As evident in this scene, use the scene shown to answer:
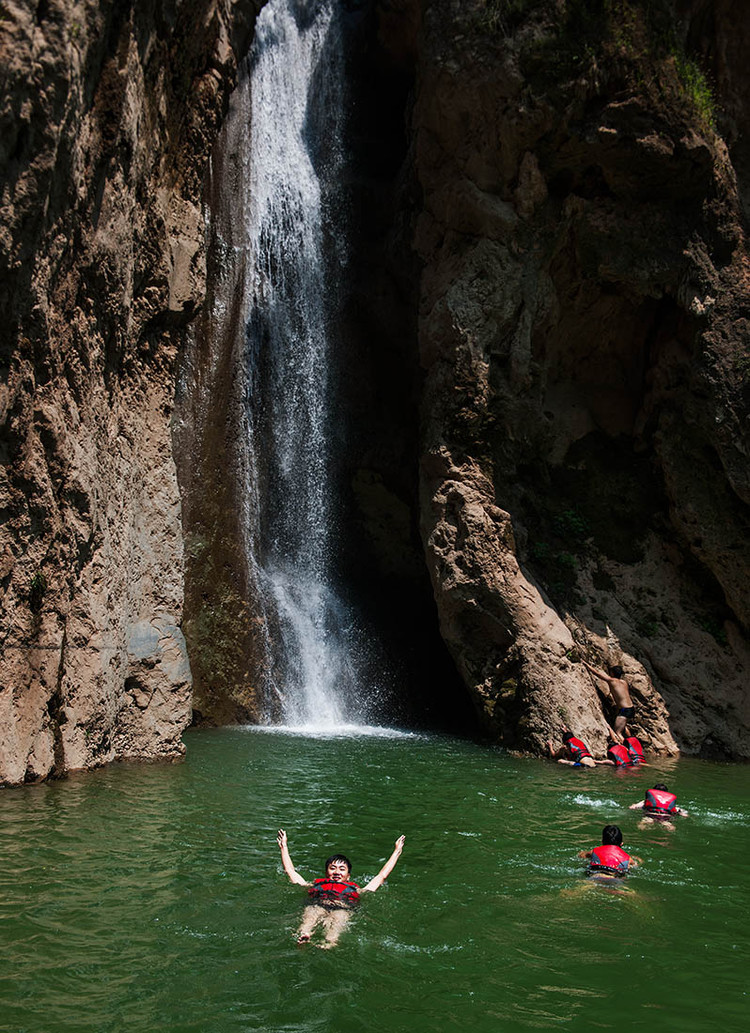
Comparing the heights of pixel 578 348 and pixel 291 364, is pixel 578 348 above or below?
below

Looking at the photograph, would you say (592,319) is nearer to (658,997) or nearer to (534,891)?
(534,891)

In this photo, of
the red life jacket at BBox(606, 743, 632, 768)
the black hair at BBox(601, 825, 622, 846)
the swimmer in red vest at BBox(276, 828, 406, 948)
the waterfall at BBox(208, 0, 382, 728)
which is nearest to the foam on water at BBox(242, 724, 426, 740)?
the waterfall at BBox(208, 0, 382, 728)

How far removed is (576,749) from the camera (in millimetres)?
12883

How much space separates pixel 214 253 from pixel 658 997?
54.0 feet

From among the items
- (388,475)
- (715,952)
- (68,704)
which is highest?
(388,475)

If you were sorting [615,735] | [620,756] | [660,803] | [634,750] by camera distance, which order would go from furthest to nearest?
[615,735] < [634,750] < [620,756] < [660,803]

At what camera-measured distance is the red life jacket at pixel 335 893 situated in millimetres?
5594

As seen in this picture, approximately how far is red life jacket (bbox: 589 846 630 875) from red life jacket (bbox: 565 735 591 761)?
247 inches

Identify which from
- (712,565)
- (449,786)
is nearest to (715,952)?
(449,786)

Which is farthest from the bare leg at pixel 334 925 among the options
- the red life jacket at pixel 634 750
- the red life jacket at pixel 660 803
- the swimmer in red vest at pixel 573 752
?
the red life jacket at pixel 634 750

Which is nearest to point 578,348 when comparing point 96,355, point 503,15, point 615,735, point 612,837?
point 503,15

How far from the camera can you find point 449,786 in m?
10.4

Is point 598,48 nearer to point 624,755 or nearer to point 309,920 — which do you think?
point 624,755

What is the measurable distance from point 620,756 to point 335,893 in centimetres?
837
